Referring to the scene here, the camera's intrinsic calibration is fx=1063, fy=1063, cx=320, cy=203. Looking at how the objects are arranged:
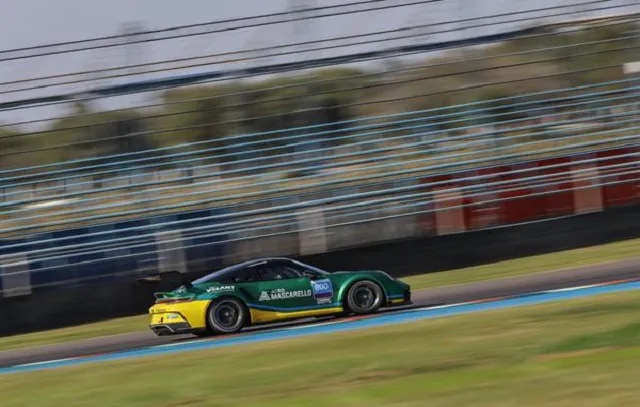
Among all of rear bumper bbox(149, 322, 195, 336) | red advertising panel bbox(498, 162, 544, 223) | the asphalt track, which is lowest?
the asphalt track

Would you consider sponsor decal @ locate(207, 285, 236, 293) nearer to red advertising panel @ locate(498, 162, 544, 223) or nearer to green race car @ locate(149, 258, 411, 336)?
green race car @ locate(149, 258, 411, 336)

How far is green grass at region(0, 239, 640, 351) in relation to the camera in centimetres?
1453

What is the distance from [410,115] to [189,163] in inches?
160

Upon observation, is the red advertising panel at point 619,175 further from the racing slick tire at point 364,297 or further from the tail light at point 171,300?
the tail light at point 171,300

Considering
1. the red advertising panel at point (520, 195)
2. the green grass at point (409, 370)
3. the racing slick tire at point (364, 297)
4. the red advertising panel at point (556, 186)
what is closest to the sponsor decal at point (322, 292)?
the racing slick tire at point (364, 297)

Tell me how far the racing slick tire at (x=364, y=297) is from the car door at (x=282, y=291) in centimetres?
42

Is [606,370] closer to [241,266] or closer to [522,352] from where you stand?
[522,352]

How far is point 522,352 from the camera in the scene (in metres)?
7.46

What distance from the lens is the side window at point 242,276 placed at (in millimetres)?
11648

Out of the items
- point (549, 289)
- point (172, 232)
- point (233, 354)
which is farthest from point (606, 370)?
point (172, 232)

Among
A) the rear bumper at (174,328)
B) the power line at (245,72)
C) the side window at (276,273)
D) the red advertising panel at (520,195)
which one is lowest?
the rear bumper at (174,328)

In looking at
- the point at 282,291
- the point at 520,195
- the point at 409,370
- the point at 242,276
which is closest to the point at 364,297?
the point at 282,291

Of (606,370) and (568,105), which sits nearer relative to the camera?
(606,370)

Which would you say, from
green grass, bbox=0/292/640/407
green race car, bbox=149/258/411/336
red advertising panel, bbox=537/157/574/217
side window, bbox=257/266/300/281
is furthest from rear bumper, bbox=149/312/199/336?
red advertising panel, bbox=537/157/574/217
